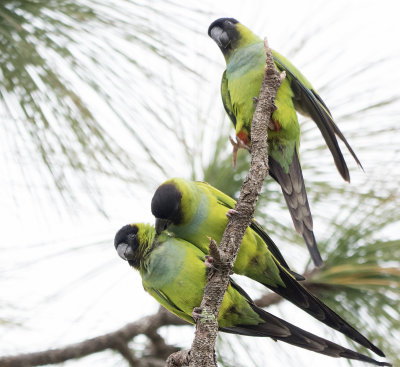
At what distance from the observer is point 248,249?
6.25 feet

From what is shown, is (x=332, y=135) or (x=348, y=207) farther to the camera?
(x=348, y=207)

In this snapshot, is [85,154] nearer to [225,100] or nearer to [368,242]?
[225,100]

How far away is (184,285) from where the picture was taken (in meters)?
1.89

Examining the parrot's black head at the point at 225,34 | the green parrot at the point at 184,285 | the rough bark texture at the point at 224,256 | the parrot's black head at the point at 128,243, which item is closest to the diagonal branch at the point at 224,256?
the rough bark texture at the point at 224,256

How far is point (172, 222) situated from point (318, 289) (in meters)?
0.60


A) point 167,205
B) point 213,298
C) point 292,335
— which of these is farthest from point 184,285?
point 213,298

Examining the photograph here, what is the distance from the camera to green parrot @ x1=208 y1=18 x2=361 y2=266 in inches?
74.3

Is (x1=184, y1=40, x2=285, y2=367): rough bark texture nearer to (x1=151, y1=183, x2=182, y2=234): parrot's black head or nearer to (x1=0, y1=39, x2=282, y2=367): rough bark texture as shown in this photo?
(x1=0, y1=39, x2=282, y2=367): rough bark texture

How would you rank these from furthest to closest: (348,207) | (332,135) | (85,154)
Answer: (348,207) < (85,154) < (332,135)

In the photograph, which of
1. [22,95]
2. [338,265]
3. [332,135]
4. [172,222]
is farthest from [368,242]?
[22,95]

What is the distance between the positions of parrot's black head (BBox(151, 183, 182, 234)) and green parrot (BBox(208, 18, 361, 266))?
0.92 feet

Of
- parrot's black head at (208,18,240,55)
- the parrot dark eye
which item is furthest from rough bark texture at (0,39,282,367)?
parrot's black head at (208,18,240,55)

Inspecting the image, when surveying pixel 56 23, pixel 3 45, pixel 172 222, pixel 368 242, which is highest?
pixel 56 23

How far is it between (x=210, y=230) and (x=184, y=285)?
20cm
